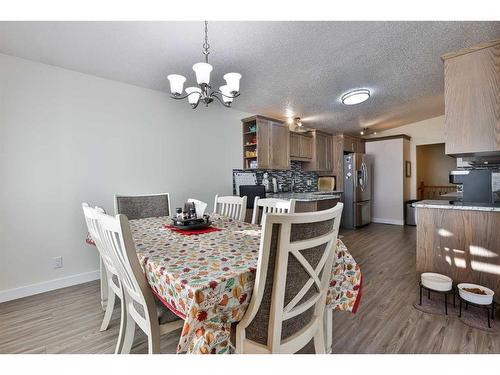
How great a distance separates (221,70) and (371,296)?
276 centimetres

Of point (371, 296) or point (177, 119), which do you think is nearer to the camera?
point (371, 296)

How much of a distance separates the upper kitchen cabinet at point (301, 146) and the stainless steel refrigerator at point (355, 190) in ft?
3.01

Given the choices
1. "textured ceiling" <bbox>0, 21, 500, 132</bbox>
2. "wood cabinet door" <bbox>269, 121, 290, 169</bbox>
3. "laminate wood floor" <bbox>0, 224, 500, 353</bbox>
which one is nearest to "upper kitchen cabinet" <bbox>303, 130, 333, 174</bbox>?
"wood cabinet door" <bbox>269, 121, 290, 169</bbox>

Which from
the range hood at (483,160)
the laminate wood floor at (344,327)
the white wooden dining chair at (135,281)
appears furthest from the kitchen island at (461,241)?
the white wooden dining chair at (135,281)

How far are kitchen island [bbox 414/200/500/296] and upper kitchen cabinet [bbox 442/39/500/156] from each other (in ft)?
1.64

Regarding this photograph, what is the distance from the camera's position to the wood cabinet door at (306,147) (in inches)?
191

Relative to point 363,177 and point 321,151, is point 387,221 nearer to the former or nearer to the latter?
point 363,177

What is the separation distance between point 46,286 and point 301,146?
4.25m

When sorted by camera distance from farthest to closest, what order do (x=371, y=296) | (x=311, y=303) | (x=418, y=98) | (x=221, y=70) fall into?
(x=418, y=98), (x=221, y=70), (x=371, y=296), (x=311, y=303)

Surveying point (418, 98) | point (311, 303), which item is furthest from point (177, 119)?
point (418, 98)

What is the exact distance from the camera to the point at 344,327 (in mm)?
1787

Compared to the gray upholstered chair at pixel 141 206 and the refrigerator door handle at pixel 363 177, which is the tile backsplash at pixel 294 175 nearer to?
the refrigerator door handle at pixel 363 177
